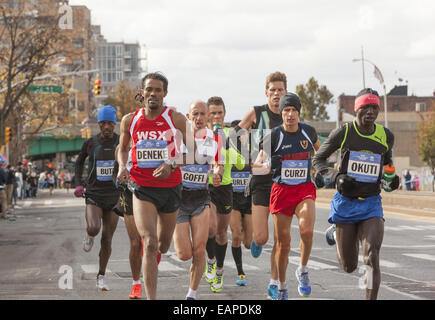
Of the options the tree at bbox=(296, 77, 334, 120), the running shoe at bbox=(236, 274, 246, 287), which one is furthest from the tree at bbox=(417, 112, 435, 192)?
the running shoe at bbox=(236, 274, 246, 287)

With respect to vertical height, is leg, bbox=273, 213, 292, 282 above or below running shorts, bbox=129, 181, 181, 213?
below

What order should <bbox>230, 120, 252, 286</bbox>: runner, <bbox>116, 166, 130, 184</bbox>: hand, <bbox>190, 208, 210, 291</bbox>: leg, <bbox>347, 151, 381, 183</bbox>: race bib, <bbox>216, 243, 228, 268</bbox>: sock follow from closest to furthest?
<bbox>347, 151, 381, 183</bbox>: race bib, <bbox>116, 166, 130, 184</bbox>: hand, <bbox>190, 208, 210, 291</bbox>: leg, <bbox>216, 243, 228, 268</bbox>: sock, <bbox>230, 120, 252, 286</bbox>: runner

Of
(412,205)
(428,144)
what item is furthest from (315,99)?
(412,205)

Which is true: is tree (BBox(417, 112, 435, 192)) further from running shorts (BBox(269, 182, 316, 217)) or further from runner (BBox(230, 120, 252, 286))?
running shorts (BBox(269, 182, 316, 217))

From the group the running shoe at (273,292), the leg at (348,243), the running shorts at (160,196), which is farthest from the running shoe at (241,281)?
the leg at (348,243)

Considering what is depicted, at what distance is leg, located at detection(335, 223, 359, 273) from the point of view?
8.39m

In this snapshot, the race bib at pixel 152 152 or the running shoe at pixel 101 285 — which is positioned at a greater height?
the race bib at pixel 152 152

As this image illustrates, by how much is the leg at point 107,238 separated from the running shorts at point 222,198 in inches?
48.4

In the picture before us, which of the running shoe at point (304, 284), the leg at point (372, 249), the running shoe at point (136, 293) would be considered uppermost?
the leg at point (372, 249)

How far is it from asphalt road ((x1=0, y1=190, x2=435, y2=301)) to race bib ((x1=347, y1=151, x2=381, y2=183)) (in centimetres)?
192

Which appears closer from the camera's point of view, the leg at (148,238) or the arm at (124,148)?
the leg at (148,238)

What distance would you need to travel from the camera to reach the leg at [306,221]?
920 cm

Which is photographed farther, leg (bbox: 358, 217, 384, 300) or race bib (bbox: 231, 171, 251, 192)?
race bib (bbox: 231, 171, 251, 192)

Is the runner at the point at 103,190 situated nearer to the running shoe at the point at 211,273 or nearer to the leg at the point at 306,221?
the running shoe at the point at 211,273
